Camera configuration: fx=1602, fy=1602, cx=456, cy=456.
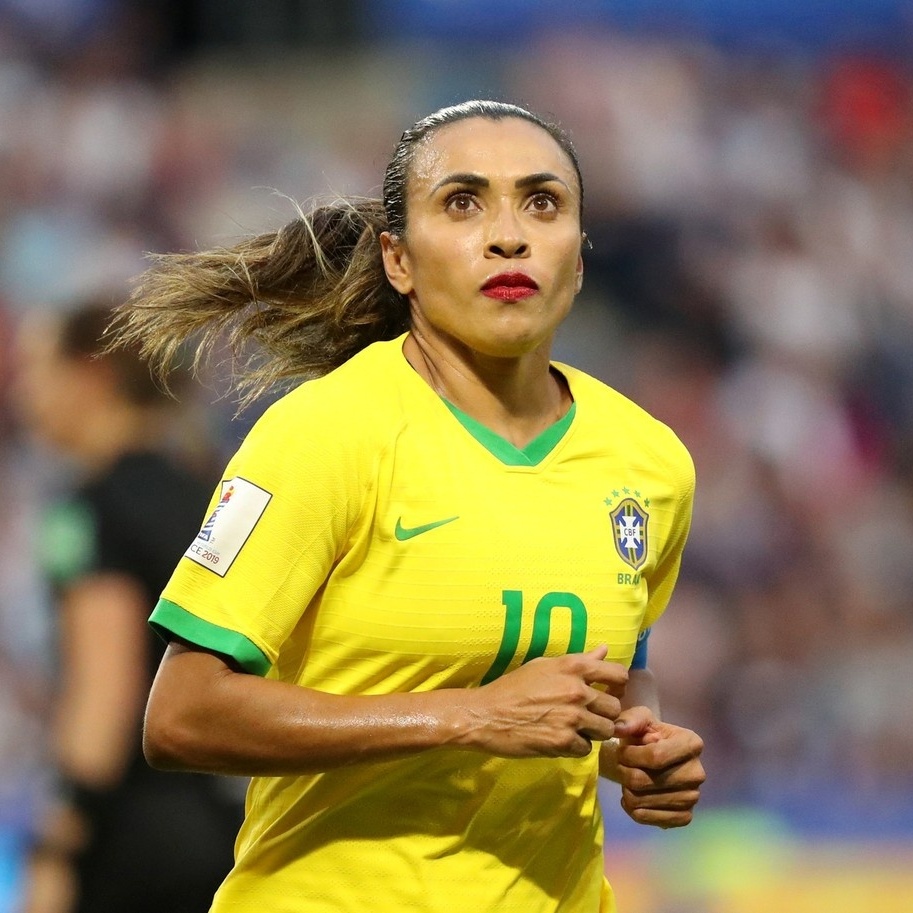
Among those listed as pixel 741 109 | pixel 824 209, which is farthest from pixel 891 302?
pixel 741 109

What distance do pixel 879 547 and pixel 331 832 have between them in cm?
642

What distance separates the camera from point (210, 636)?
7.52 feet

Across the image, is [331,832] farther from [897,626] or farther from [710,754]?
[897,626]

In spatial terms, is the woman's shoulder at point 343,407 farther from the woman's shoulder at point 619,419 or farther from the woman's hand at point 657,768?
the woman's hand at point 657,768

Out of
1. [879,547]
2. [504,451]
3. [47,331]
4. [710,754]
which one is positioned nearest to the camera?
[504,451]

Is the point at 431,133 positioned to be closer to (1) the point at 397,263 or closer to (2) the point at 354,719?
(1) the point at 397,263

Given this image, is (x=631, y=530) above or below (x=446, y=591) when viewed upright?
above

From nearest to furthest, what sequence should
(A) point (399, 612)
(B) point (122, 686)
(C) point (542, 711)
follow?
(C) point (542, 711) → (A) point (399, 612) → (B) point (122, 686)

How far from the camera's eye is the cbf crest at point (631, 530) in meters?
2.64

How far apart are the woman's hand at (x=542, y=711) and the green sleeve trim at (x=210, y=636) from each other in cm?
32

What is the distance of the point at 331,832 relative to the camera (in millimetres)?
2463

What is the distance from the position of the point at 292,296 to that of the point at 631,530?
875mm

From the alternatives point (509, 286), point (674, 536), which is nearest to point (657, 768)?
point (674, 536)

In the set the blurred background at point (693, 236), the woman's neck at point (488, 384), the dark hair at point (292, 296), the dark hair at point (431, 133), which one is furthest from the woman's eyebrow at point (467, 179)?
the blurred background at point (693, 236)
